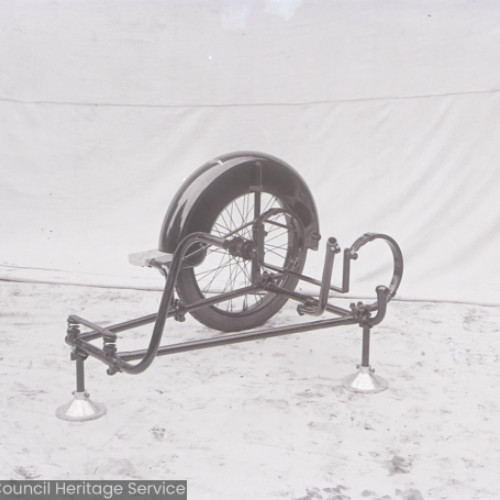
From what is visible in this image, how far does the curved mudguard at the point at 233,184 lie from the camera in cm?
279

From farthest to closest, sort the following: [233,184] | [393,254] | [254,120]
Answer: [254,120]
[233,184]
[393,254]

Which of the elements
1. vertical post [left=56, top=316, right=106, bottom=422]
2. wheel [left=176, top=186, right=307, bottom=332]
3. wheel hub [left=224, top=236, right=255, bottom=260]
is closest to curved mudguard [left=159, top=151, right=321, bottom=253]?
wheel [left=176, top=186, right=307, bottom=332]

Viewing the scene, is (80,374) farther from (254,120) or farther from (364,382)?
(254,120)

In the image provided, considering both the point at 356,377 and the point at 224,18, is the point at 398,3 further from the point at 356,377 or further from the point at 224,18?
the point at 356,377

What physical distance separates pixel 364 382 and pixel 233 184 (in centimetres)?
85

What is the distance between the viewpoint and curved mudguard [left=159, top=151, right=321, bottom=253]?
2.79m

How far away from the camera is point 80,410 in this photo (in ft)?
7.82

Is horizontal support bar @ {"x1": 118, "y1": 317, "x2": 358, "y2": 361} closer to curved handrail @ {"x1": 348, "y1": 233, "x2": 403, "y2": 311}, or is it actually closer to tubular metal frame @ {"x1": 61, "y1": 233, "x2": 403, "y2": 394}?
tubular metal frame @ {"x1": 61, "y1": 233, "x2": 403, "y2": 394}

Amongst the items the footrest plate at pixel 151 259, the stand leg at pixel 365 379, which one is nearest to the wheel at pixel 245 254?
the footrest plate at pixel 151 259

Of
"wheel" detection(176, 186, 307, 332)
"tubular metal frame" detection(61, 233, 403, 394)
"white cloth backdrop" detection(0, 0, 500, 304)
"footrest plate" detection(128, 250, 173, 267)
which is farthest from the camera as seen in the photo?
"white cloth backdrop" detection(0, 0, 500, 304)

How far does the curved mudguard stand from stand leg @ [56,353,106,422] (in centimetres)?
58

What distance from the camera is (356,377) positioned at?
265 cm

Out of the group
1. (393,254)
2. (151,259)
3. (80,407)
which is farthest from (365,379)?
(80,407)

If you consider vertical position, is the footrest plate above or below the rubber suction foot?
above
